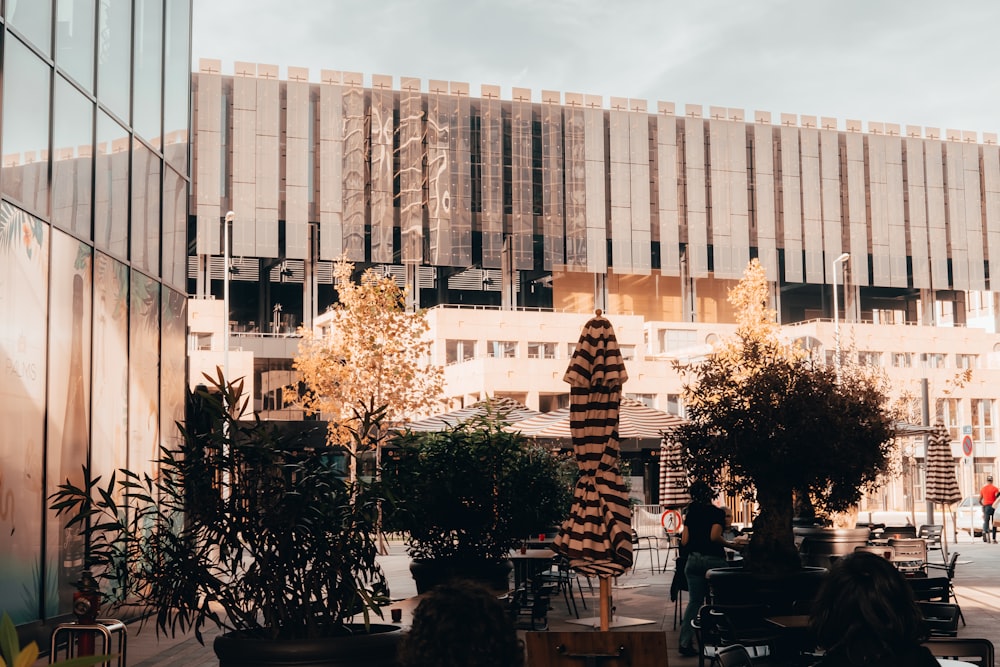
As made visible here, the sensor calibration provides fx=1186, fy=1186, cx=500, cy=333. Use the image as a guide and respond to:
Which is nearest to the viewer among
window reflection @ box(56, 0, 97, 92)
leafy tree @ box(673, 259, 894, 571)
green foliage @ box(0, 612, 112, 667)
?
green foliage @ box(0, 612, 112, 667)

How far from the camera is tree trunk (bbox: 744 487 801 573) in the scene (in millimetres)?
12164

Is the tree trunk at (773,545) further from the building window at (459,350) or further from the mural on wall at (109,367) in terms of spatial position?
the building window at (459,350)

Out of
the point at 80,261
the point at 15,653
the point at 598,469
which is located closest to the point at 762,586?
the point at 598,469

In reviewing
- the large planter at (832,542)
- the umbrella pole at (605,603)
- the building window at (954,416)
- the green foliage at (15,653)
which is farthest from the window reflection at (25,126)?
the building window at (954,416)

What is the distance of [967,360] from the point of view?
6812cm

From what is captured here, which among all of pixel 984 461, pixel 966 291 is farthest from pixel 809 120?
pixel 984 461

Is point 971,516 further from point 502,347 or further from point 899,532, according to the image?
point 502,347

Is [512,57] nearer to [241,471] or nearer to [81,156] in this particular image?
[81,156]

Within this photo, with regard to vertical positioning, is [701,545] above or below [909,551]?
above

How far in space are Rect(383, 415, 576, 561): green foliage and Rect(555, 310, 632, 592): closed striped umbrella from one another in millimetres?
2301

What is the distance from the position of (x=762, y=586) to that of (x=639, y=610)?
15.4ft

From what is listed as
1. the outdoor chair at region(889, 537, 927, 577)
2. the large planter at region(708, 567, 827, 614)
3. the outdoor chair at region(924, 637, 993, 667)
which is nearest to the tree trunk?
the large planter at region(708, 567, 827, 614)

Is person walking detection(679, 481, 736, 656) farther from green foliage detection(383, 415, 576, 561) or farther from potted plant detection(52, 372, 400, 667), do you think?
potted plant detection(52, 372, 400, 667)

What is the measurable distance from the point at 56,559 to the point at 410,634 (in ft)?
33.1
